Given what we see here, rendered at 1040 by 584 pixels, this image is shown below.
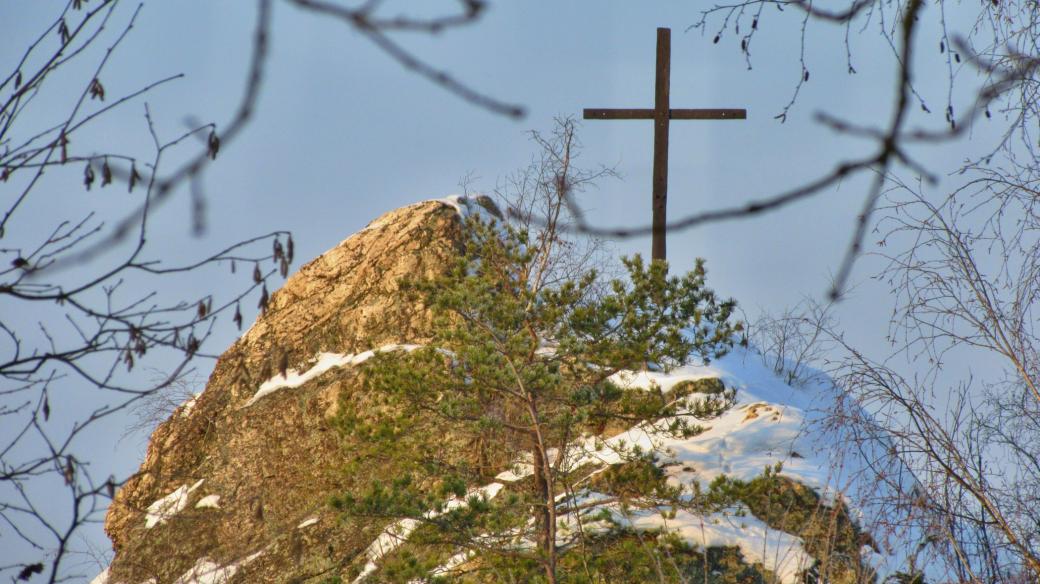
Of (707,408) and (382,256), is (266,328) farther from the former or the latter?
(707,408)

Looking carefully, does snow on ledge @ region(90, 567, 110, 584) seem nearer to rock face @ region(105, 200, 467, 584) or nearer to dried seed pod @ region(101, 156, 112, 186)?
rock face @ region(105, 200, 467, 584)

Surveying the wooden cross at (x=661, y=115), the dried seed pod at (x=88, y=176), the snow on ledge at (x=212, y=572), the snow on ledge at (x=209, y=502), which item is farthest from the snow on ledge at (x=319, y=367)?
the dried seed pod at (x=88, y=176)

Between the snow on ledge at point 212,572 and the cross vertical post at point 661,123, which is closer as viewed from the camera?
the snow on ledge at point 212,572

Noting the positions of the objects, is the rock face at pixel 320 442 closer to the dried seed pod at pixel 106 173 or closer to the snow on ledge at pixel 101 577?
the snow on ledge at pixel 101 577

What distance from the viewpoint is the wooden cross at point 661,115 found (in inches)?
435

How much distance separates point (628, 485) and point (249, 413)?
5154mm

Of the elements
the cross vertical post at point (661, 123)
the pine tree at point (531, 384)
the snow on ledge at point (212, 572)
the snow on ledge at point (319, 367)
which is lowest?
the snow on ledge at point (212, 572)

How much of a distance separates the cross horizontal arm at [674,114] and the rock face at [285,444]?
201 centimetres

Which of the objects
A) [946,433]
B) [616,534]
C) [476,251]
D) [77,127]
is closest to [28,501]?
[77,127]

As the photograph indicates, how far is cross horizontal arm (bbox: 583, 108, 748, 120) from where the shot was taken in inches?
434

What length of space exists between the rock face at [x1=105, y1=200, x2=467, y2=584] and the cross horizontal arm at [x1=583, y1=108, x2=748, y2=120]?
2010mm

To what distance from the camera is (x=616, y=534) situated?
7805 millimetres

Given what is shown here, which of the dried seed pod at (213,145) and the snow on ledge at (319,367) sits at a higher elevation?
the snow on ledge at (319,367)

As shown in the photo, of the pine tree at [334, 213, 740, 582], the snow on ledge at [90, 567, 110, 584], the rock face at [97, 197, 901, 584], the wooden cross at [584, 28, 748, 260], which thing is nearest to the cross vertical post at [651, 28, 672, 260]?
the wooden cross at [584, 28, 748, 260]
